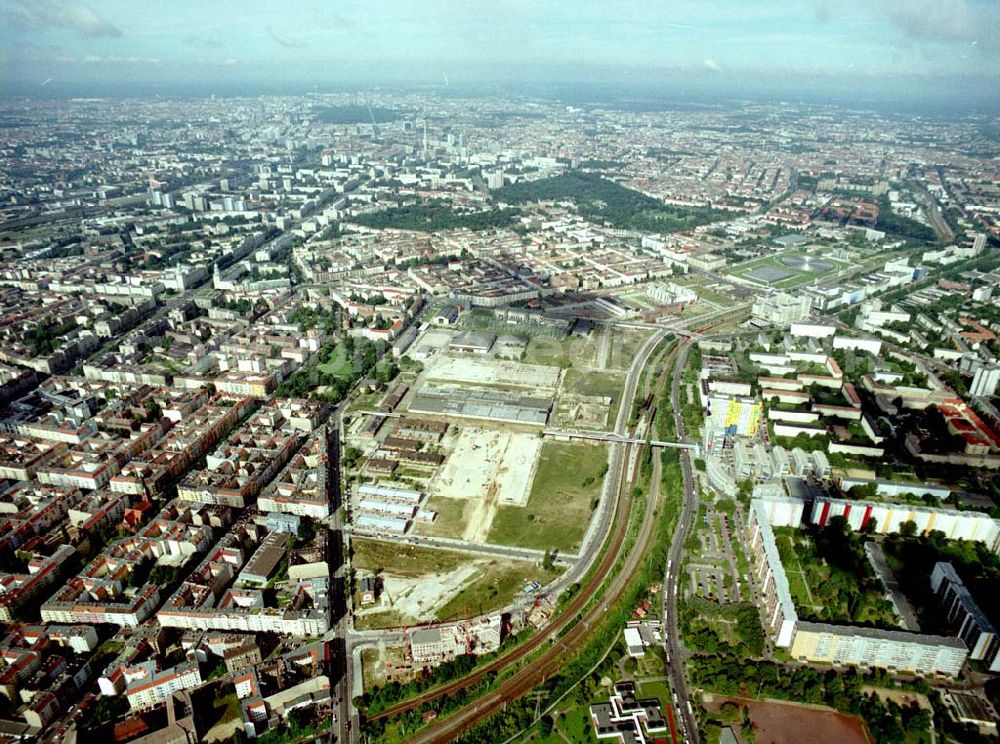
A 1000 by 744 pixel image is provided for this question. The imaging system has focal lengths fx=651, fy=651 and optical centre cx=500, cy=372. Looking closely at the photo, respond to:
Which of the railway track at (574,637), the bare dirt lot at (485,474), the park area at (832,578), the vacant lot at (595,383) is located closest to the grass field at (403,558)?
the bare dirt lot at (485,474)

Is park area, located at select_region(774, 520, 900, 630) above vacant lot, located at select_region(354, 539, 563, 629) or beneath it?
above

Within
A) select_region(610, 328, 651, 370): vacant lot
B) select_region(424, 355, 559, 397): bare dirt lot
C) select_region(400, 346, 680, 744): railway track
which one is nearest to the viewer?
select_region(400, 346, 680, 744): railway track

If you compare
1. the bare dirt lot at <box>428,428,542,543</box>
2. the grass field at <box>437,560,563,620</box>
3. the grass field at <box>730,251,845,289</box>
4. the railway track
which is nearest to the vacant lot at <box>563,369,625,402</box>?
the bare dirt lot at <box>428,428,542,543</box>

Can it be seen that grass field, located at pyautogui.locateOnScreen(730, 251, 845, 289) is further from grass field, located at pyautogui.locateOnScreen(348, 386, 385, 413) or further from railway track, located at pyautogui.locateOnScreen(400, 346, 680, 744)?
grass field, located at pyautogui.locateOnScreen(348, 386, 385, 413)

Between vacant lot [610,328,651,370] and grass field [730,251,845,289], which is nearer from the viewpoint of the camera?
vacant lot [610,328,651,370]

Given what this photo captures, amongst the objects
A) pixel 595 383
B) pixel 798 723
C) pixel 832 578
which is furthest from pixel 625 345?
pixel 798 723

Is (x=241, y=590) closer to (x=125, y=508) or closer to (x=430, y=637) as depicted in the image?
(x=430, y=637)
